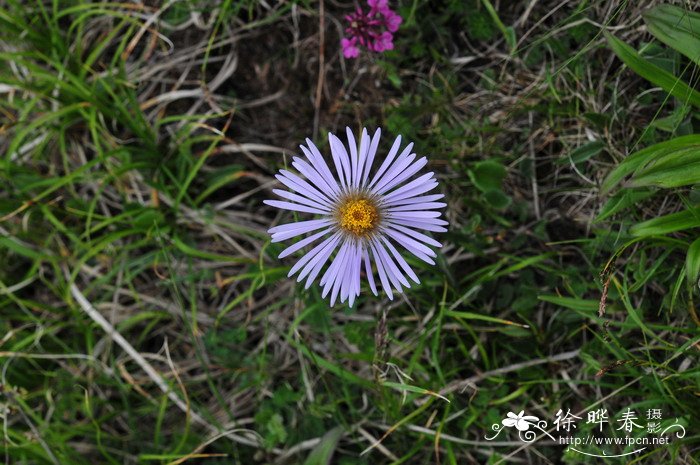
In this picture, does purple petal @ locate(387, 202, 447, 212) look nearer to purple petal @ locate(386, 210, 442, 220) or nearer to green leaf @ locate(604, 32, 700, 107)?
purple petal @ locate(386, 210, 442, 220)

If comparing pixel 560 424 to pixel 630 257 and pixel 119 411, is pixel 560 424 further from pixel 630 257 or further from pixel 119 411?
pixel 119 411

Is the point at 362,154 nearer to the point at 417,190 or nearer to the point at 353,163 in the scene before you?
the point at 353,163

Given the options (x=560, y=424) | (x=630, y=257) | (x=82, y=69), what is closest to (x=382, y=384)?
(x=560, y=424)

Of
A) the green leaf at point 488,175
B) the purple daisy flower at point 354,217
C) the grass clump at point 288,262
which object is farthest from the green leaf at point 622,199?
the purple daisy flower at point 354,217

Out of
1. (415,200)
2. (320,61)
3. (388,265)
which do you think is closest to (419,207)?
(415,200)

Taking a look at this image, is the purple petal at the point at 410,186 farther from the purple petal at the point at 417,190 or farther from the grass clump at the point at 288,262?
the grass clump at the point at 288,262
